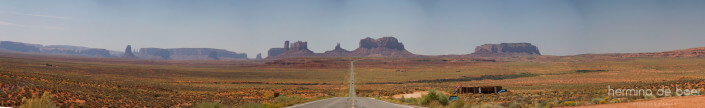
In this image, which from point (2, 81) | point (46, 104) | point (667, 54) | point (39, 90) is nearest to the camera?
point (46, 104)

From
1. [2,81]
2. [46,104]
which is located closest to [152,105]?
[2,81]

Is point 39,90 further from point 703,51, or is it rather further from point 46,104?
point 703,51

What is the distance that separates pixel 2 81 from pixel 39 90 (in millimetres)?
3819

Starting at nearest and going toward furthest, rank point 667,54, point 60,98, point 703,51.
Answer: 1. point 60,98
2. point 703,51
3. point 667,54

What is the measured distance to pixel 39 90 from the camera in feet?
73.4

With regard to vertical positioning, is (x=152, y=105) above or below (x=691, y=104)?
below

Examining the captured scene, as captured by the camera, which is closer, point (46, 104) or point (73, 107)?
point (46, 104)

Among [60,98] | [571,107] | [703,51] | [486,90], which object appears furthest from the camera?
[703,51]

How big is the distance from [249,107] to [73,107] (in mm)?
9862

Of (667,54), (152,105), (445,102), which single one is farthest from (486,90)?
(667,54)

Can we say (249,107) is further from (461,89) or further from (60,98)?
(461,89)

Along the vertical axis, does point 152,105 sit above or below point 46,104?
below

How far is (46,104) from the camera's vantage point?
11.1 m

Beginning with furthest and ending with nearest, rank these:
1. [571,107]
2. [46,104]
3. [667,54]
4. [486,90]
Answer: [667,54]
[486,90]
[571,107]
[46,104]
